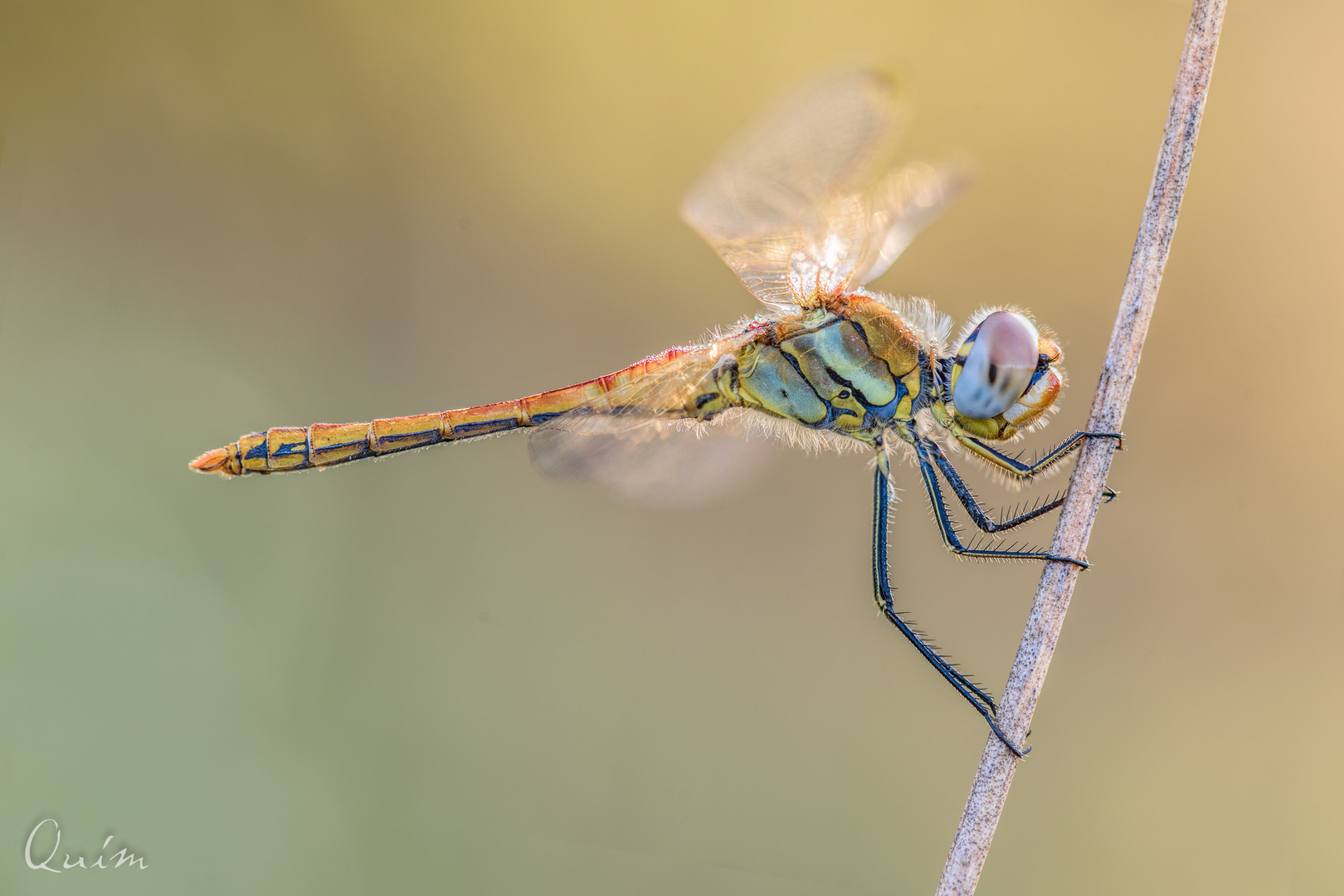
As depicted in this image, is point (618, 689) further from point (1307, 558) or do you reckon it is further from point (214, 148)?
point (214, 148)

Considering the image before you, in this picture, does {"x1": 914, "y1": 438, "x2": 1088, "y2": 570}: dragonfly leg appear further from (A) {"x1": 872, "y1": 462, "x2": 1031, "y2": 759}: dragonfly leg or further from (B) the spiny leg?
(A) {"x1": 872, "y1": 462, "x2": 1031, "y2": 759}: dragonfly leg

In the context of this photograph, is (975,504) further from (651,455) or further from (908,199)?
(651,455)

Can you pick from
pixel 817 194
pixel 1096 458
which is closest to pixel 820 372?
pixel 817 194

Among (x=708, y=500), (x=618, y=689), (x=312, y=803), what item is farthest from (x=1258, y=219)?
(x=312, y=803)

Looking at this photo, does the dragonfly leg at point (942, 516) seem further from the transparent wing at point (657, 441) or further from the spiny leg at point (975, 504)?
the transparent wing at point (657, 441)
